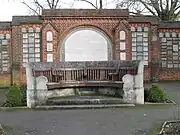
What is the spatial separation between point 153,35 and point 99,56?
354cm

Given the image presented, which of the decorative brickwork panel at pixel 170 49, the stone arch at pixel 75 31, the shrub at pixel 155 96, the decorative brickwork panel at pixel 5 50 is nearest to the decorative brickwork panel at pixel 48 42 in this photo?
the stone arch at pixel 75 31

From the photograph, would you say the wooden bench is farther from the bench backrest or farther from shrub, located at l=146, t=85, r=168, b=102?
shrub, located at l=146, t=85, r=168, b=102

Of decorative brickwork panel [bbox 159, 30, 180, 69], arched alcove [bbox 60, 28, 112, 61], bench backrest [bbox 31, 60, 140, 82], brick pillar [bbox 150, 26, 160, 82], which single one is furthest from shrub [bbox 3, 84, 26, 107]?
decorative brickwork panel [bbox 159, 30, 180, 69]

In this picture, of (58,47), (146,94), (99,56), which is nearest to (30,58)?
(58,47)

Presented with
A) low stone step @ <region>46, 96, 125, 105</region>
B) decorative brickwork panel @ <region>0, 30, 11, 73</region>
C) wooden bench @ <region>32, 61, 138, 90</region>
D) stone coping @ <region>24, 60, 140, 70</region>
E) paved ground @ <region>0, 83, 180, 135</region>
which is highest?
decorative brickwork panel @ <region>0, 30, 11, 73</region>

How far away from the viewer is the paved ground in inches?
332

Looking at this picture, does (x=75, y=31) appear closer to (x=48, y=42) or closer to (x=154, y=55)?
(x=48, y=42)

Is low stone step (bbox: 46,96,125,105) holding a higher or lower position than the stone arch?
lower

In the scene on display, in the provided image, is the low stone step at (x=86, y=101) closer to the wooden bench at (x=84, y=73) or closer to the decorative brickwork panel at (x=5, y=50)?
the wooden bench at (x=84, y=73)

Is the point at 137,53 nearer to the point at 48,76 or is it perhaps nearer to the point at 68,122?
the point at 48,76

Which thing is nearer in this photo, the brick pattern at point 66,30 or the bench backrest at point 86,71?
the bench backrest at point 86,71

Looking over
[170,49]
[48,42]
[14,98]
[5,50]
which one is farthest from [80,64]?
[170,49]

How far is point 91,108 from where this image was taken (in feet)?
38.7

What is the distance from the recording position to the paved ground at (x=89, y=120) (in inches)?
332
